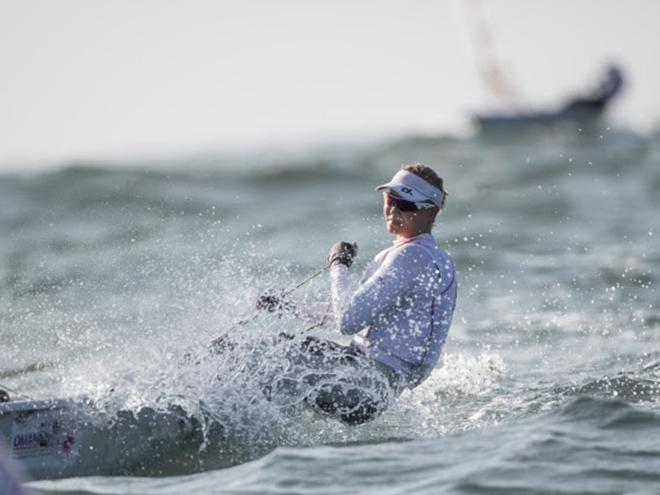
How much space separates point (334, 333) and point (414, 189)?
4413mm

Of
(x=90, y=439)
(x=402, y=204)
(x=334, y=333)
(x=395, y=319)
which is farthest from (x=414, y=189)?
(x=334, y=333)

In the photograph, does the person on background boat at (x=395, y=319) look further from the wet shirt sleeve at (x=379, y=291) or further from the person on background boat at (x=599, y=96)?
the person on background boat at (x=599, y=96)

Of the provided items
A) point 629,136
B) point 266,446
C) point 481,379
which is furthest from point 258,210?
point 629,136

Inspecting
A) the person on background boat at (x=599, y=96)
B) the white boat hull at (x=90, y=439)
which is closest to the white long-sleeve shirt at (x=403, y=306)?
the white boat hull at (x=90, y=439)

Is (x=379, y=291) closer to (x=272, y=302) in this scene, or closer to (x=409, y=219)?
(x=409, y=219)

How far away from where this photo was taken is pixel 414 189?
27.9 feet

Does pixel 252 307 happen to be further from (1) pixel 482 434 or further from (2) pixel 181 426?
(1) pixel 482 434

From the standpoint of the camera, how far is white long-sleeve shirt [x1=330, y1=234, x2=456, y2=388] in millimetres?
8289

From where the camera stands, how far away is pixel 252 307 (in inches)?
360

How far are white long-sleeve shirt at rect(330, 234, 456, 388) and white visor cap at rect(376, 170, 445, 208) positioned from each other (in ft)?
0.76

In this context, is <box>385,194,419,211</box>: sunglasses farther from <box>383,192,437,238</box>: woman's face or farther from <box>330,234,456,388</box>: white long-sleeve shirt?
<box>330,234,456,388</box>: white long-sleeve shirt

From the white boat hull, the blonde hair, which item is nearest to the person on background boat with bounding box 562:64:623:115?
the blonde hair

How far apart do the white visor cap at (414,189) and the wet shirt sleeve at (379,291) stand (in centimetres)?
32

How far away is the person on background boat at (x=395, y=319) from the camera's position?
8.39 meters
